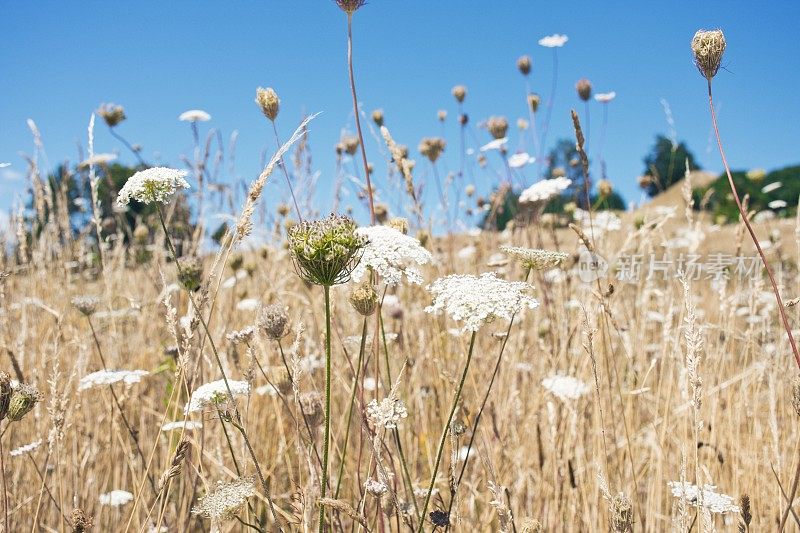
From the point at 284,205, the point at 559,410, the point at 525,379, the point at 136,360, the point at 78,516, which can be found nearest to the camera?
the point at 78,516

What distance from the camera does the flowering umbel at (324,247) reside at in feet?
2.49

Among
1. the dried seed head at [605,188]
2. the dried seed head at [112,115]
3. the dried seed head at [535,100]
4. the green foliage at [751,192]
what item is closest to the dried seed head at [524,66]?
the dried seed head at [535,100]

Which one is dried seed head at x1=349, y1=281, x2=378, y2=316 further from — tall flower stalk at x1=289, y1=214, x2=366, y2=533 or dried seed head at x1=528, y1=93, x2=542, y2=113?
dried seed head at x1=528, y1=93, x2=542, y2=113

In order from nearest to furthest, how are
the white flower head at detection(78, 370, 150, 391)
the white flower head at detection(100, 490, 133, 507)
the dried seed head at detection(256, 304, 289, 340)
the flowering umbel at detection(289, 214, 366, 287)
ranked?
the flowering umbel at detection(289, 214, 366, 287), the dried seed head at detection(256, 304, 289, 340), the white flower head at detection(78, 370, 150, 391), the white flower head at detection(100, 490, 133, 507)

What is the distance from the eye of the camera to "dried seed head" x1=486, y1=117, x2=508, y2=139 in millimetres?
3002

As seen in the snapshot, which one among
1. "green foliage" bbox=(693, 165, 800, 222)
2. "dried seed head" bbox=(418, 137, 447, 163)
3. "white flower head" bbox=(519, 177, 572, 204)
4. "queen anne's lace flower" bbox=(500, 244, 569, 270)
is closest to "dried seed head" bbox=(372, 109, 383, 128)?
"dried seed head" bbox=(418, 137, 447, 163)

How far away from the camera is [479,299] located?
2.98ft

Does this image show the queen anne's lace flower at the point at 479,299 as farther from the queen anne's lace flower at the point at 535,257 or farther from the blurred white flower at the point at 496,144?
the blurred white flower at the point at 496,144

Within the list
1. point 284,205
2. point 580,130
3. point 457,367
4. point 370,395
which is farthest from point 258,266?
point 580,130

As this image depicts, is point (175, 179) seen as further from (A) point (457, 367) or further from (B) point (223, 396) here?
(A) point (457, 367)

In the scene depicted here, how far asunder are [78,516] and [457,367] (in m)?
1.16

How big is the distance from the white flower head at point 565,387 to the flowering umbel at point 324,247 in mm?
878

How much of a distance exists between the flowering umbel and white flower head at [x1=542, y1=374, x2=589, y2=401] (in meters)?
0.88

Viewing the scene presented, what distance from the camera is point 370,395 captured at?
6.18ft
